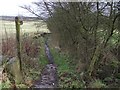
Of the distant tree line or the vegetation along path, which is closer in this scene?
the distant tree line

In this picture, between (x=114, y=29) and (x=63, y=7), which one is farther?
(x=63, y=7)

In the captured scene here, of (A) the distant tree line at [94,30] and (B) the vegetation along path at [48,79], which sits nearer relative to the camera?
(A) the distant tree line at [94,30]

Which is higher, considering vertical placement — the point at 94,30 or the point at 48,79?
the point at 94,30

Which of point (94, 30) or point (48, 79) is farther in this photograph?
point (48, 79)

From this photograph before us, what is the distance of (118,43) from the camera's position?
8.91 metres

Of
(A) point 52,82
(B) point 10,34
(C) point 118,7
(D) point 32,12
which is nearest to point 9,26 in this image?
(B) point 10,34

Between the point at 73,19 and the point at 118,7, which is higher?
the point at 118,7

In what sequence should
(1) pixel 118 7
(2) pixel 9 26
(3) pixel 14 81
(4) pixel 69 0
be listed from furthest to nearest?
(2) pixel 9 26, (4) pixel 69 0, (1) pixel 118 7, (3) pixel 14 81

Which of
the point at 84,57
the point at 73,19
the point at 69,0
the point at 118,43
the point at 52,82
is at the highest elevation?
the point at 69,0

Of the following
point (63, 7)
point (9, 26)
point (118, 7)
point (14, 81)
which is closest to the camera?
point (14, 81)

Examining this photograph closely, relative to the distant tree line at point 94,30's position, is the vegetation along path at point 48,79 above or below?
below

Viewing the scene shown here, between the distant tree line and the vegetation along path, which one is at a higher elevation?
the distant tree line

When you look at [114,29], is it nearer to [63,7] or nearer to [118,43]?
[118,43]

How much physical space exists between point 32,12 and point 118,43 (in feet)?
22.4
